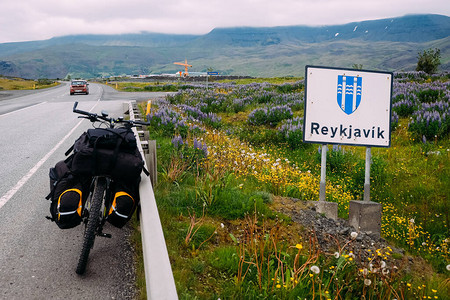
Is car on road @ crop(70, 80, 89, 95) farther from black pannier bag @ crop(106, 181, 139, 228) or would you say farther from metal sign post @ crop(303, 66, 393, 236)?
black pannier bag @ crop(106, 181, 139, 228)

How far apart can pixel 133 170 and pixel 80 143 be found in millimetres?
648

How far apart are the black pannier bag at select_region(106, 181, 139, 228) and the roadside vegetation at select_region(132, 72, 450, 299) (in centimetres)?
65

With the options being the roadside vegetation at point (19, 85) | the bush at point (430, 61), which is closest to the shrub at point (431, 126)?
the bush at point (430, 61)

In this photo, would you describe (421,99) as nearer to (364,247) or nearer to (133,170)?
(364,247)

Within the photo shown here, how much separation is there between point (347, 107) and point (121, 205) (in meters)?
3.69

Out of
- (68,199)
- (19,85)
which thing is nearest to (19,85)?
(19,85)

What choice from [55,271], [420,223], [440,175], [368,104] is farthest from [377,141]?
[55,271]

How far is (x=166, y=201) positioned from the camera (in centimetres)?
541

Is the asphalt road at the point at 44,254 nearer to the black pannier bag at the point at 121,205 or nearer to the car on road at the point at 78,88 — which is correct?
the black pannier bag at the point at 121,205

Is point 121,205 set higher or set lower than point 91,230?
higher

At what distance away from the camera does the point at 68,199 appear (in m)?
3.73

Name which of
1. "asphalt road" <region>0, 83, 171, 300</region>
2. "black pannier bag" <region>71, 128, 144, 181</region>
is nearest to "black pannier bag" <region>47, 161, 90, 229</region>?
"black pannier bag" <region>71, 128, 144, 181</region>

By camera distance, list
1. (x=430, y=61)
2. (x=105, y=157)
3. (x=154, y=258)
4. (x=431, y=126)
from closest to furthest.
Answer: (x=154, y=258), (x=105, y=157), (x=431, y=126), (x=430, y=61)

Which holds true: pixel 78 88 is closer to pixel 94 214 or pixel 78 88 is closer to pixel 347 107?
pixel 347 107
